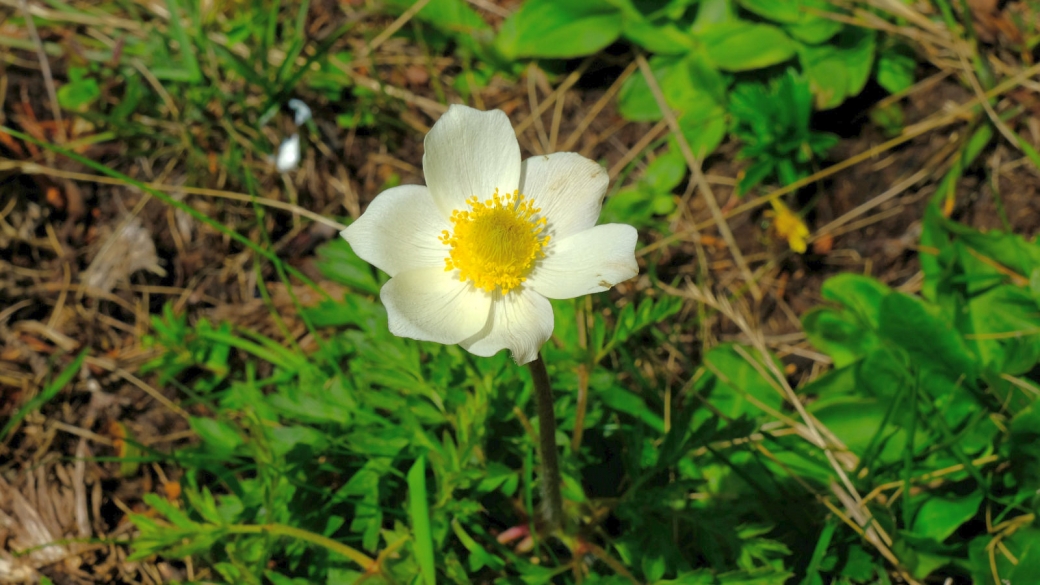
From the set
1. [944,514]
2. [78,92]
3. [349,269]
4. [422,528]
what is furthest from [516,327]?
[78,92]

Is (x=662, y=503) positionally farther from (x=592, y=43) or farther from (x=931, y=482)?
(x=592, y=43)

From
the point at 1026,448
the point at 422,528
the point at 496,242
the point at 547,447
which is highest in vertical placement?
the point at 496,242

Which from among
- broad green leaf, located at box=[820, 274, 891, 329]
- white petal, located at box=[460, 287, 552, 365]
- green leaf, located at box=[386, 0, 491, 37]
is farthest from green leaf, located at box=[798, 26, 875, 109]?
white petal, located at box=[460, 287, 552, 365]

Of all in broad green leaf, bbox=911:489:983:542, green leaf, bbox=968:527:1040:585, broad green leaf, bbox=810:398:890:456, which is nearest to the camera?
green leaf, bbox=968:527:1040:585

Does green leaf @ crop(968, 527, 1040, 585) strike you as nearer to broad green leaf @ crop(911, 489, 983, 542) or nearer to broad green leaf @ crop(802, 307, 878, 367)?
broad green leaf @ crop(911, 489, 983, 542)

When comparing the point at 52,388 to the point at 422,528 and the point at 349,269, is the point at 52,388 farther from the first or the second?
the point at 422,528

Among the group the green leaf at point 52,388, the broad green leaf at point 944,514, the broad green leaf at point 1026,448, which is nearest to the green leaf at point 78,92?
the green leaf at point 52,388
